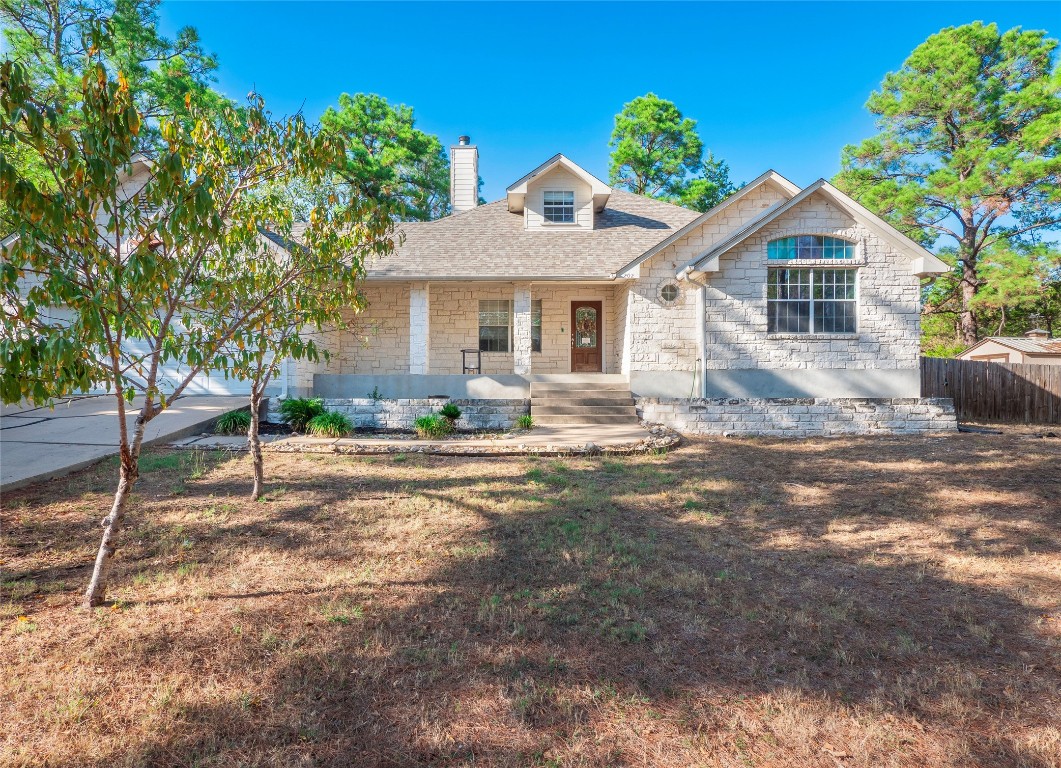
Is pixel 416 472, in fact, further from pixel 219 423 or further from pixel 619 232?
pixel 619 232

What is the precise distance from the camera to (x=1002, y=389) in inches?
562

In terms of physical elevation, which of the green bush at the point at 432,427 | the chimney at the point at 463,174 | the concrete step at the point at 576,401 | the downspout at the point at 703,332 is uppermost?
the chimney at the point at 463,174

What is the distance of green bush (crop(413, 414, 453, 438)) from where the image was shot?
10266 millimetres

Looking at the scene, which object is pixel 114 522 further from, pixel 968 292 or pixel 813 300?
pixel 968 292

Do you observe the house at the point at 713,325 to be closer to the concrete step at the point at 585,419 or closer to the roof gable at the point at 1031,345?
the concrete step at the point at 585,419

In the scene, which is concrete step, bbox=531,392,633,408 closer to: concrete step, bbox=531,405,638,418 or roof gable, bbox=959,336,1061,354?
concrete step, bbox=531,405,638,418

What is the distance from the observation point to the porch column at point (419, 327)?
1329 centimetres

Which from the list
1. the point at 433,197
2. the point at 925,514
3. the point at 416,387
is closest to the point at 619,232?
the point at 416,387

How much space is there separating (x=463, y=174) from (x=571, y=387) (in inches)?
391

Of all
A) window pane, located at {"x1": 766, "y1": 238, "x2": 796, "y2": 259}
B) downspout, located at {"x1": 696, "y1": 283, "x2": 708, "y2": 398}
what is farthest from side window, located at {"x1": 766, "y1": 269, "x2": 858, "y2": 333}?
downspout, located at {"x1": 696, "y1": 283, "x2": 708, "y2": 398}

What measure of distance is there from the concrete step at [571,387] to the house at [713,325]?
0.05 meters

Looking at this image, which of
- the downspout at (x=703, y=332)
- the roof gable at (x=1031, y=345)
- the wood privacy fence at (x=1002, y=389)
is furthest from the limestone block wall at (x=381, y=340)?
the roof gable at (x=1031, y=345)

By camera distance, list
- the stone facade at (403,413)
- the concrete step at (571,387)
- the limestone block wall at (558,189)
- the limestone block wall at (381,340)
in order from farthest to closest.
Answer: the limestone block wall at (558,189) < the limestone block wall at (381,340) < the concrete step at (571,387) < the stone facade at (403,413)

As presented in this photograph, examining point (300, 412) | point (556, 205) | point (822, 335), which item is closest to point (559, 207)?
point (556, 205)
